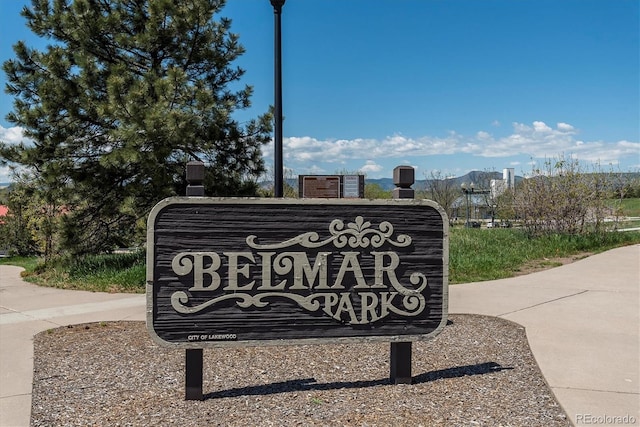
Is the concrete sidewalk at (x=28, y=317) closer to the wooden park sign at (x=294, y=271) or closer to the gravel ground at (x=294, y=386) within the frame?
the gravel ground at (x=294, y=386)

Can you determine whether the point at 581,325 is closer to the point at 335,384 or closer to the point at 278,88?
the point at 335,384

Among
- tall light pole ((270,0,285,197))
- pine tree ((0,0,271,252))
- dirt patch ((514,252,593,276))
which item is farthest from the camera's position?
dirt patch ((514,252,593,276))

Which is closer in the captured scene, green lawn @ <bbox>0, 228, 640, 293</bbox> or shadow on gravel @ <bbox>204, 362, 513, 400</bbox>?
shadow on gravel @ <bbox>204, 362, 513, 400</bbox>

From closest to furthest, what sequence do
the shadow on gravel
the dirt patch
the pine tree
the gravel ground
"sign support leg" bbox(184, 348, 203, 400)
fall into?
the gravel ground, "sign support leg" bbox(184, 348, 203, 400), the shadow on gravel, the pine tree, the dirt patch

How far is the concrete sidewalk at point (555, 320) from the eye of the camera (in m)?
3.66

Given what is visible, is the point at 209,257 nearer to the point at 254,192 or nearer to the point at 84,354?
the point at 84,354

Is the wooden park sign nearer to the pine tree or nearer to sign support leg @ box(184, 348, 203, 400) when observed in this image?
sign support leg @ box(184, 348, 203, 400)

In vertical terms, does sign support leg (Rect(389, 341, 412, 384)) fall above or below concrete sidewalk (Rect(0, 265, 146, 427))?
above

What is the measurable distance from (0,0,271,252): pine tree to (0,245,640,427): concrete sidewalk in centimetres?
191

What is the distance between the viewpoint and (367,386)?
3.93 meters

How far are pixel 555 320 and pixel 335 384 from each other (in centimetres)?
325

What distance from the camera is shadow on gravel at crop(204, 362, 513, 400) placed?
380cm

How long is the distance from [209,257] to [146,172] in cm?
597

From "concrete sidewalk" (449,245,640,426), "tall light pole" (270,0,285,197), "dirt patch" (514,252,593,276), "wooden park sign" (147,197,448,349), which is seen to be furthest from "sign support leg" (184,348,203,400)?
"dirt patch" (514,252,593,276)
